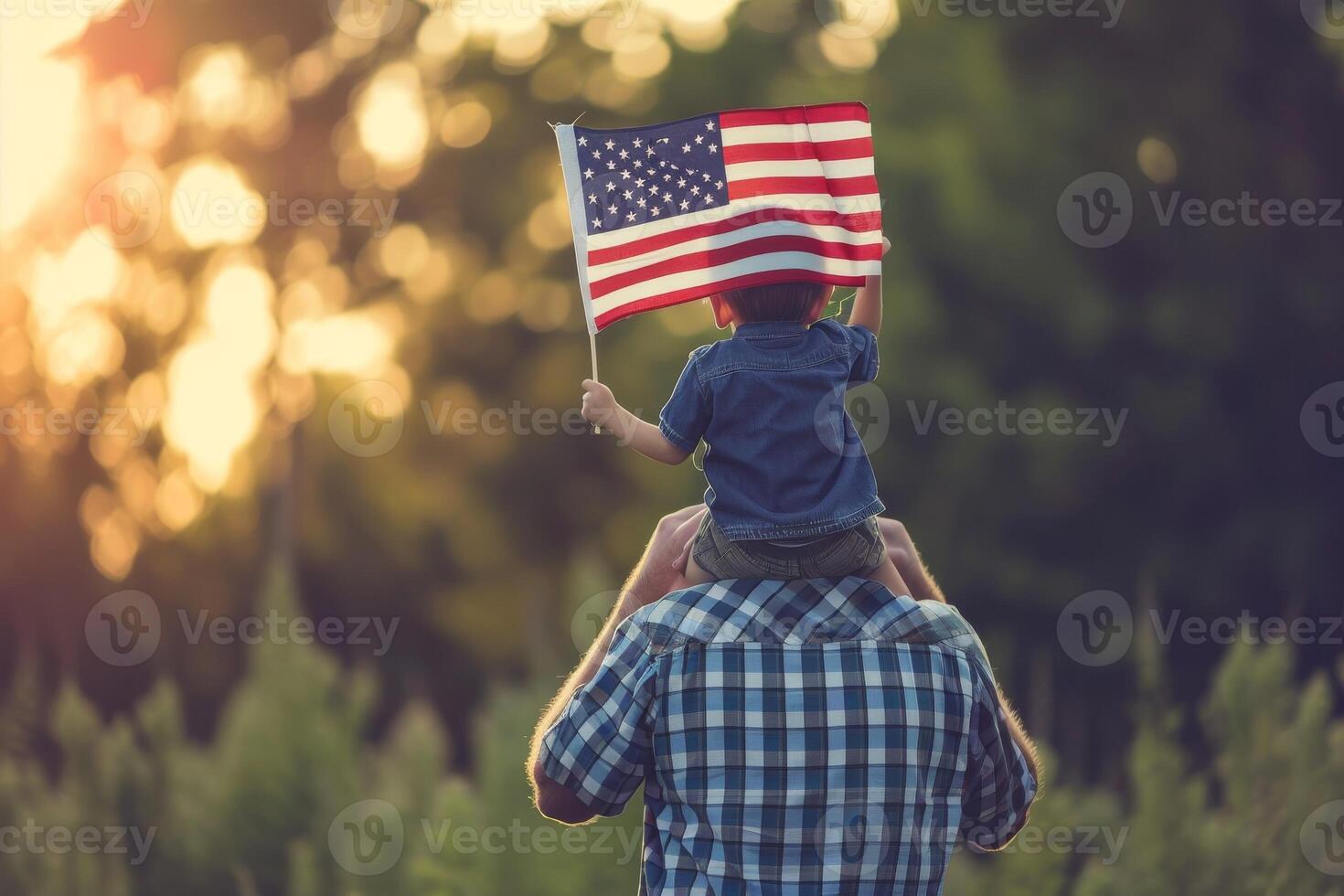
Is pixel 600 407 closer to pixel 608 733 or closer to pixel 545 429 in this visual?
pixel 608 733

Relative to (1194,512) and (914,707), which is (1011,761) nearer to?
(914,707)

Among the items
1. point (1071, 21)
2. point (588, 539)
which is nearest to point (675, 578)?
point (1071, 21)

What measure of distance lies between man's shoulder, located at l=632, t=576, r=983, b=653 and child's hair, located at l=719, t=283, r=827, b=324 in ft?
1.51

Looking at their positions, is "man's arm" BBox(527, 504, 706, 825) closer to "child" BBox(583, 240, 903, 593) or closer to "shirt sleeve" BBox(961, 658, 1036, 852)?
"child" BBox(583, 240, 903, 593)

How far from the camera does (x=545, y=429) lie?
26234mm

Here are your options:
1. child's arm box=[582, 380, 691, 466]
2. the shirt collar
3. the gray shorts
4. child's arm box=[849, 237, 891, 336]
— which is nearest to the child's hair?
the shirt collar

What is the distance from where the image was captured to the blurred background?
8039mm

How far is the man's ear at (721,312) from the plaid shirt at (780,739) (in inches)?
19.7

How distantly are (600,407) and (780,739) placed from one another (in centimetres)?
61

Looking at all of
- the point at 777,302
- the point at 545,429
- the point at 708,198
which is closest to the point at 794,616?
the point at 777,302

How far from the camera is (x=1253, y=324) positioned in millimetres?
18953

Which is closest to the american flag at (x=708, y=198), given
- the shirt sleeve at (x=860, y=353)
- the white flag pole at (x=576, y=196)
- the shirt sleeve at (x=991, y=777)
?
the white flag pole at (x=576, y=196)

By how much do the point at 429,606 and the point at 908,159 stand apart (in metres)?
12.6

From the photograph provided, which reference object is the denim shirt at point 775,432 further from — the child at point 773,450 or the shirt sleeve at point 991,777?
the shirt sleeve at point 991,777
